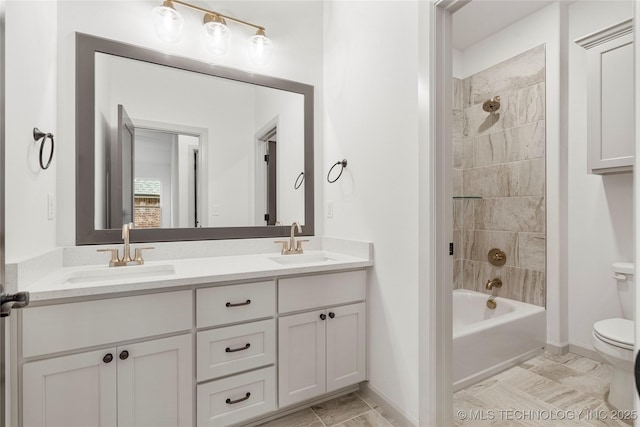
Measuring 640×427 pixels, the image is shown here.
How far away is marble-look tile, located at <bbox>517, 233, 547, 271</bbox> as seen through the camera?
252 cm

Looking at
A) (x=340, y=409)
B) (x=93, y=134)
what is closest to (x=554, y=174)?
(x=340, y=409)

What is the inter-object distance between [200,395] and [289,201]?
127 centimetres

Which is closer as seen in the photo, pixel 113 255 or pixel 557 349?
pixel 113 255

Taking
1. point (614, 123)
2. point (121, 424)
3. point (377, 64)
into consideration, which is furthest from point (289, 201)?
point (614, 123)

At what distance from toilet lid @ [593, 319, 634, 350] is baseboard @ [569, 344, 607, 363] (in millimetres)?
473

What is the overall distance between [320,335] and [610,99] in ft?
7.87

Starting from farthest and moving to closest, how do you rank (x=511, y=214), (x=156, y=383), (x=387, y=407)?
(x=511, y=214) < (x=387, y=407) < (x=156, y=383)

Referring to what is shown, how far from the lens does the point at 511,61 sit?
2.76m

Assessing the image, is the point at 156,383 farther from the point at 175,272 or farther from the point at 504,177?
the point at 504,177

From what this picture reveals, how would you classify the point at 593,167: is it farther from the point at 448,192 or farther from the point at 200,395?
the point at 200,395

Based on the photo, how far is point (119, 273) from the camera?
1.60m

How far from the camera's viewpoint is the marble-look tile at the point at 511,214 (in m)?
2.56

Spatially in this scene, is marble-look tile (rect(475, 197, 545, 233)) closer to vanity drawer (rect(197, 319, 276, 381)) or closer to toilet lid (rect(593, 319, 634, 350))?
toilet lid (rect(593, 319, 634, 350))

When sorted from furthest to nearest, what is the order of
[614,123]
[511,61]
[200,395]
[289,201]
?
[511,61] < [289,201] < [614,123] < [200,395]
